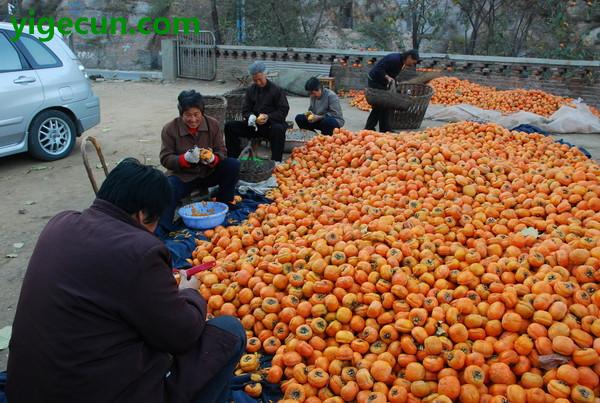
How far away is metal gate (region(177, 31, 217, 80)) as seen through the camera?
1575cm

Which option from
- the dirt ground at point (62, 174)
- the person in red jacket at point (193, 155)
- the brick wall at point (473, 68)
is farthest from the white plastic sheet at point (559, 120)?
the person in red jacket at point (193, 155)

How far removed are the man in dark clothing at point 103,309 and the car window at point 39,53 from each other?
234 inches

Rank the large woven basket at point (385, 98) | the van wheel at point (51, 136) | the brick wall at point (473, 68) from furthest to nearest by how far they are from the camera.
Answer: the brick wall at point (473, 68), the large woven basket at point (385, 98), the van wheel at point (51, 136)

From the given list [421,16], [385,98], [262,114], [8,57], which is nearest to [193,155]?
[262,114]

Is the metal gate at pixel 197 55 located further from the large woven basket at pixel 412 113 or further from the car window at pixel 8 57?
the car window at pixel 8 57

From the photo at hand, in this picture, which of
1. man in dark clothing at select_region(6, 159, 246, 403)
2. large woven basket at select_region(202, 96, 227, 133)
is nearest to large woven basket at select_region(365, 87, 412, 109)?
large woven basket at select_region(202, 96, 227, 133)

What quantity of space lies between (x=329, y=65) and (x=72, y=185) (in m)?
9.89

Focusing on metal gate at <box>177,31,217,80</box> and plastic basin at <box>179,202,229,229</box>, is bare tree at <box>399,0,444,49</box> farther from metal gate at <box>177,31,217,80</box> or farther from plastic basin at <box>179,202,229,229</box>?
plastic basin at <box>179,202,229,229</box>

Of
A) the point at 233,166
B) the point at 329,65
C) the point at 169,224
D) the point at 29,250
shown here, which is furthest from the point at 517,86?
the point at 29,250

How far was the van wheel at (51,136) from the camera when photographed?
6.64m

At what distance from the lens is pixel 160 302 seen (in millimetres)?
1732

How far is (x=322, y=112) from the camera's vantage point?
7383mm

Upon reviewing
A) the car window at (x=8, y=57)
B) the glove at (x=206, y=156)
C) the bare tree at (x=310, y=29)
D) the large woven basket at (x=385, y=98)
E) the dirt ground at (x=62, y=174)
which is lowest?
the dirt ground at (x=62, y=174)

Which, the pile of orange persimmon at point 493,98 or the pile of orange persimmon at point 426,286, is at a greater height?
the pile of orange persimmon at point 493,98
